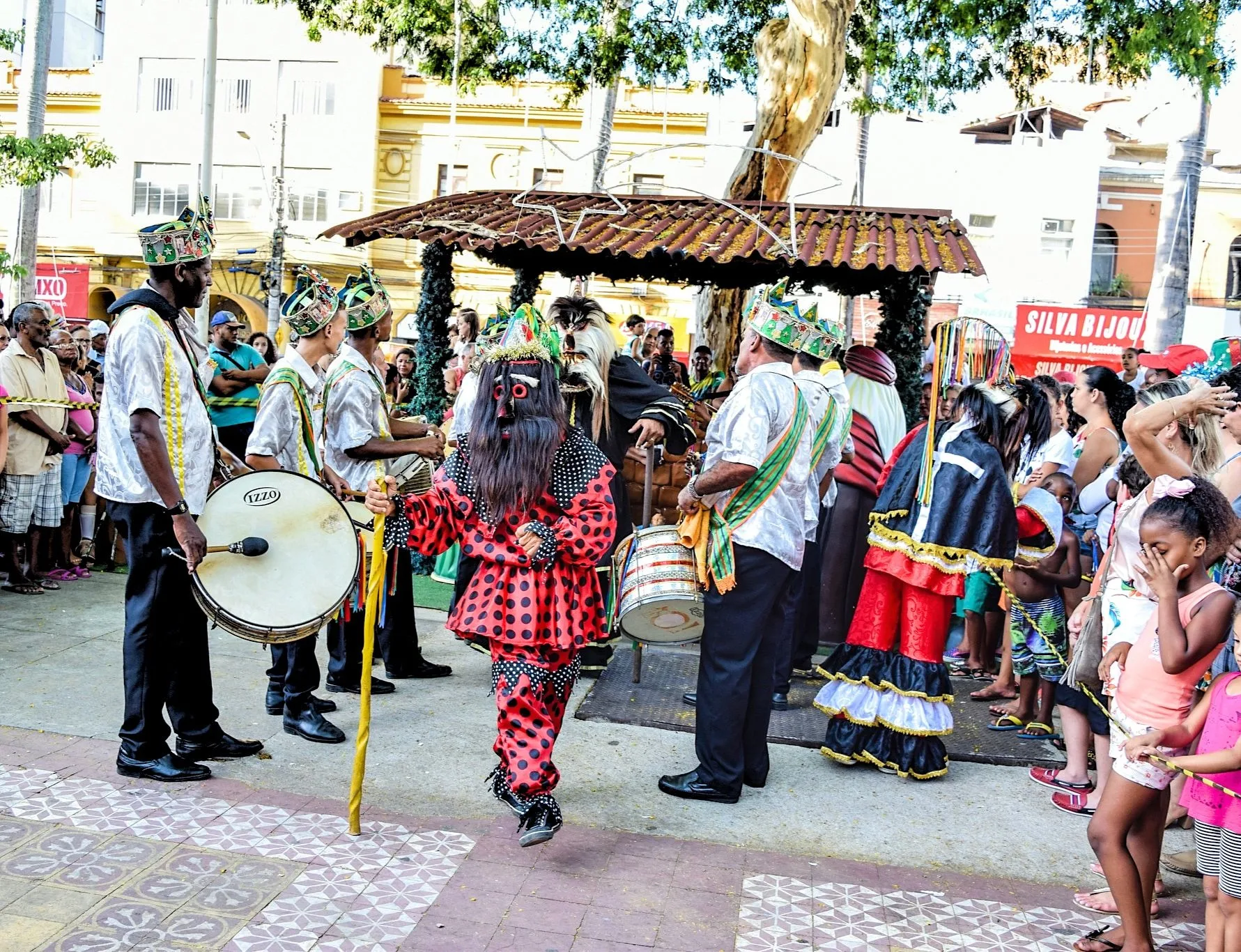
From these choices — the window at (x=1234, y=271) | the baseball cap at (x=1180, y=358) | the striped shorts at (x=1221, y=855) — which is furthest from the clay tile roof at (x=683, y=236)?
the window at (x=1234, y=271)

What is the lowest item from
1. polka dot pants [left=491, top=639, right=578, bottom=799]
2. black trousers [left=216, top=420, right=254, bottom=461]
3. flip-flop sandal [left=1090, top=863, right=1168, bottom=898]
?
flip-flop sandal [left=1090, top=863, right=1168, bottom=898]

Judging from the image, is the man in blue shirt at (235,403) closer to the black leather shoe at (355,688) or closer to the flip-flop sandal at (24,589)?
the black leather shoe at (355,688)

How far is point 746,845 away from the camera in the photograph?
4543 mm

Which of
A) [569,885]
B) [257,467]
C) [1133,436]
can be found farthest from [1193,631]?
[257,467]

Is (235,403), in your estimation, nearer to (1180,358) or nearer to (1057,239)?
(1180,358)

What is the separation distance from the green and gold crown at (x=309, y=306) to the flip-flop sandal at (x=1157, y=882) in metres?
4.14

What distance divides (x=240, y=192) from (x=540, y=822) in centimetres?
3448

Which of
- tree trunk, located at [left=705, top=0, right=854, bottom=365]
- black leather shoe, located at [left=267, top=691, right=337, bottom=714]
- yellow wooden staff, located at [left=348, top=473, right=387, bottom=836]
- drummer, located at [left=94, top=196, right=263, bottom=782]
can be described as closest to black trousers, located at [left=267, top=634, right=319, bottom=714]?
black leather shoe, located at [left=267, top=691, right=337, bottom=714]

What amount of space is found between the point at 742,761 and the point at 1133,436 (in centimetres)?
221

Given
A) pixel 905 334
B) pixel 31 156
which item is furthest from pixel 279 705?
pixel 31 156

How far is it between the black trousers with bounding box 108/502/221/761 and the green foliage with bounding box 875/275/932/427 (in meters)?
6.30

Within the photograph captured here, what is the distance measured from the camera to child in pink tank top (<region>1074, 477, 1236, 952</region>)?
3.55 m

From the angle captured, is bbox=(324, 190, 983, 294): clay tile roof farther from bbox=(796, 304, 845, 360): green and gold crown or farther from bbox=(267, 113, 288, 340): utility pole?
bbox=(267, 113, 288, 340): utility pole

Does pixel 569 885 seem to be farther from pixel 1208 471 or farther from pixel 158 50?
pixel 158 50
